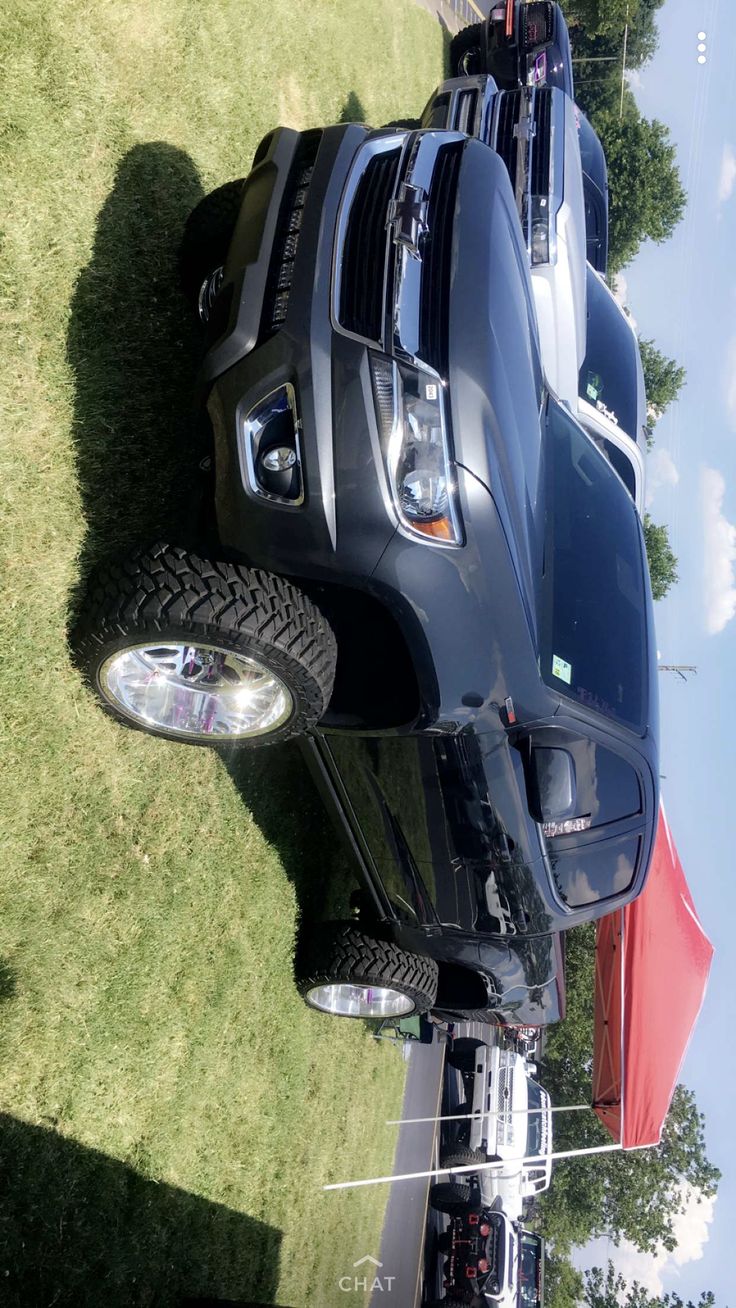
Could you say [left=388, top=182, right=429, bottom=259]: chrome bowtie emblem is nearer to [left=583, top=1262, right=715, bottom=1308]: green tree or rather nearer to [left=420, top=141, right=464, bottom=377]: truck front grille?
[left=420, top=141, right=464, bottom=377]: truck front grille

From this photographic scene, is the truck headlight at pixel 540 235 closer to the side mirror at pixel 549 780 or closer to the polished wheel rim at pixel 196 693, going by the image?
the side mirror at pixel 549 780

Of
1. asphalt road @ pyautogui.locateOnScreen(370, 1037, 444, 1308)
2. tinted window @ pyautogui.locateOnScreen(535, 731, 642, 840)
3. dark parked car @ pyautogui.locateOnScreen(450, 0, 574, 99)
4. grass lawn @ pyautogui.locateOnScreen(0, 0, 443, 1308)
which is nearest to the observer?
grass lawn @ pyautogui.locateOnScreen(0, 0, 443, 1308)

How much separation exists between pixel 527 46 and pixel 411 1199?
13.5 metres

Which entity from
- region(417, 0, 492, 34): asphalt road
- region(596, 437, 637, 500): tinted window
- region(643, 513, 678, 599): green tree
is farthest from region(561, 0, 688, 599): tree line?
region(596, 437, 637, 500): tinted window

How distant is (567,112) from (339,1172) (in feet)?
24.4

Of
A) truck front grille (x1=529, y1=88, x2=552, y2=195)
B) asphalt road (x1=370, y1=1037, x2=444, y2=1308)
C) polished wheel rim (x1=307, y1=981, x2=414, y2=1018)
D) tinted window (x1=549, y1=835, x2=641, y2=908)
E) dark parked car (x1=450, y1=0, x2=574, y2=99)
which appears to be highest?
dark parked car (x1=450, y1=0, x2=574, y2=99)

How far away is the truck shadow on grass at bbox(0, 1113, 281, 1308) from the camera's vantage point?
298 centimetres

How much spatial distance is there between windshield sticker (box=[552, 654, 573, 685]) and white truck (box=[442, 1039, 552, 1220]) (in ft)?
25.9

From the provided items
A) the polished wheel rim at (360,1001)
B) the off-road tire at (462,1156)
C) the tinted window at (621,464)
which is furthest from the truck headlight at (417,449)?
the off-road tire at (462,1156)

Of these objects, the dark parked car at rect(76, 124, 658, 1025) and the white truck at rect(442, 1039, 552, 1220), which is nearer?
the dark parked car at rect(76, 124, 658, 1025)

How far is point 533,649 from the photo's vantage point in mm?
3168

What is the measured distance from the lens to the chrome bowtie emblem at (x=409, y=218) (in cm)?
298

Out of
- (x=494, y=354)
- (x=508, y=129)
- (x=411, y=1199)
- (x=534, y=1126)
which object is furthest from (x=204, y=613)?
(x=534, y=1126)

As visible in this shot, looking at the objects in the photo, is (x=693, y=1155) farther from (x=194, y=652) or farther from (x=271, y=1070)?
(x=194, y=652)
